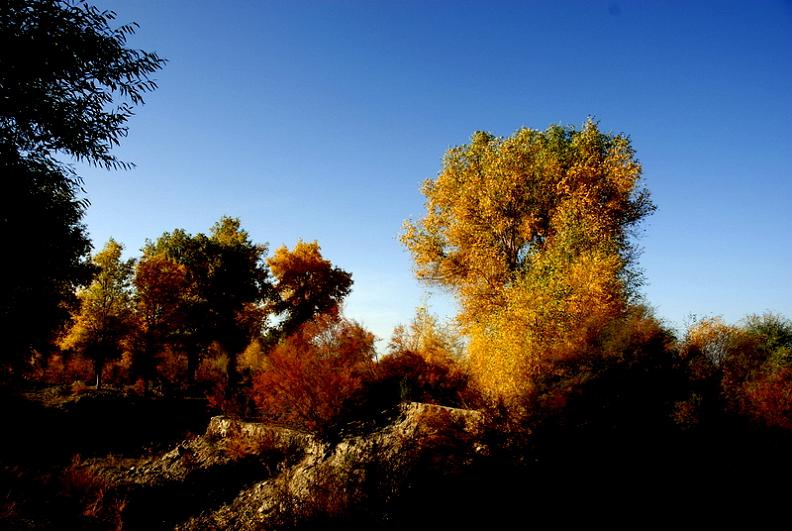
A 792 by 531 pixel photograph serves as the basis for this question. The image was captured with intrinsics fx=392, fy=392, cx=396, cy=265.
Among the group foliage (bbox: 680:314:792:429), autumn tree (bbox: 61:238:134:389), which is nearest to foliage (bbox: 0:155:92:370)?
autumn tree (bbox: 61:238:134:389)

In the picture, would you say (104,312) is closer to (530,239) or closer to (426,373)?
(426,373)

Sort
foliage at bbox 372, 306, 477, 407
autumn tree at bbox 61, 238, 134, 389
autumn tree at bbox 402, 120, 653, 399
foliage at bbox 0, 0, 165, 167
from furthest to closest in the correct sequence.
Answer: autumn tree at bbox 61, 238, 134, 389 < foliage at bbox 372, 306, 477, 407 < autumn tree at bbox 402, 120, 653, 399 < foliage at bbox 0, 0, 165, 167

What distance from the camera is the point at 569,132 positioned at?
80.0 feet

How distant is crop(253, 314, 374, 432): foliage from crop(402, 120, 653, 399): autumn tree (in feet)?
18.0

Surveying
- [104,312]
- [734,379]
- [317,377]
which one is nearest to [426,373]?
[317,377]

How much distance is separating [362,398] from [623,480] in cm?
1029

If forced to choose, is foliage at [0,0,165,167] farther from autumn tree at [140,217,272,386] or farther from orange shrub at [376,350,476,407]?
autumn tree at [140,217,272,386]

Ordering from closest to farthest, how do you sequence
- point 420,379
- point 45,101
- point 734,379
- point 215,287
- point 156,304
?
1. point 45,101
2. point 734,379
3. point 420,379
4. point 156,304
5. point 215,287

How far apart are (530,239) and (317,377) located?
44.9 ft

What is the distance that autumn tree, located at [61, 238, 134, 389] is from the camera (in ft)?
84.7

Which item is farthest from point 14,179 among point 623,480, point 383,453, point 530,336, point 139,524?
point 623,480

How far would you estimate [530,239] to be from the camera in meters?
22.1

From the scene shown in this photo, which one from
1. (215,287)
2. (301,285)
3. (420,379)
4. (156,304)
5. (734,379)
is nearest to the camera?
(734,379)

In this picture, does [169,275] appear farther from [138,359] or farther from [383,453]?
[383,453]
